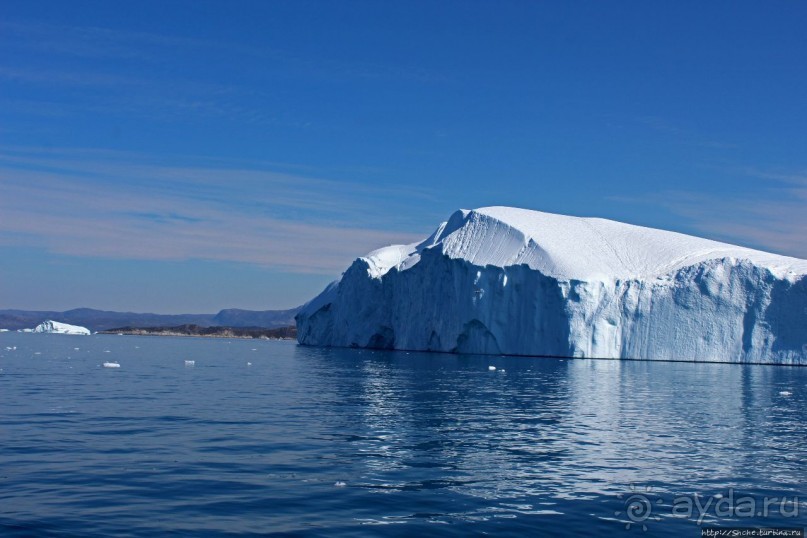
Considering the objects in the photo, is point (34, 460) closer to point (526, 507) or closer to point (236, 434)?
point (236, 434)

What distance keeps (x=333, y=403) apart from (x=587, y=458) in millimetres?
7615

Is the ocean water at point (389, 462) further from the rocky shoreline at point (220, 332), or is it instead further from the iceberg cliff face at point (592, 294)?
the rocky shoreline at point (220, 332)

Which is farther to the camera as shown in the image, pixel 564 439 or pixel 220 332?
pixel 220 332

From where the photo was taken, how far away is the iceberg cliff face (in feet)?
122

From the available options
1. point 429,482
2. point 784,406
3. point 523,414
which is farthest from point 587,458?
point 784,406

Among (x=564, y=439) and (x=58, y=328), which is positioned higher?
(x=58, y=328)

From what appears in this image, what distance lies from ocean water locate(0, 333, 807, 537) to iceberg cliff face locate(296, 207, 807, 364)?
59.5 feet

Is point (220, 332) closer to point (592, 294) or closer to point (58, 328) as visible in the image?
point (58, 328)

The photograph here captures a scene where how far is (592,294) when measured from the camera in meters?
38.1

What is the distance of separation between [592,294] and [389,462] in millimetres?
29390

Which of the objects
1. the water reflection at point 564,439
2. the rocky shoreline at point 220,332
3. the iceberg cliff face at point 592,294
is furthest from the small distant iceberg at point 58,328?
the water reflection at point 564,439

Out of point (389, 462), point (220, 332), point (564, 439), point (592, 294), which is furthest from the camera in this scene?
point (220, 332)

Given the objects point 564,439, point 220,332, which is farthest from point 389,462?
point 220,332

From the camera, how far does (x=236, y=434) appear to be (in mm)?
12258
